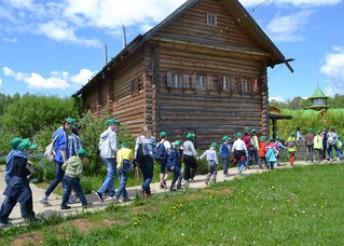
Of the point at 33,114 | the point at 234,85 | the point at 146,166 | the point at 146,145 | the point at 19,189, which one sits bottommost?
the point at 19,189

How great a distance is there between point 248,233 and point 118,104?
15055 mm

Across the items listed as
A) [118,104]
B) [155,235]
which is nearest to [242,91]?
[118,104]

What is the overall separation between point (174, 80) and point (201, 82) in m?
1.54

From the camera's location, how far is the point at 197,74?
1806cm

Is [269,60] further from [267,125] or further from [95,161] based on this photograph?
[95,161]

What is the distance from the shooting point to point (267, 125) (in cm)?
2020

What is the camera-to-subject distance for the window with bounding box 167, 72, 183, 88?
17.1m

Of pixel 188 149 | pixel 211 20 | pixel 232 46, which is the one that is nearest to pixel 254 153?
pixel 232 46

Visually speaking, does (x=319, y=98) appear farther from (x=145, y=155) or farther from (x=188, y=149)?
(x=145, y=155)

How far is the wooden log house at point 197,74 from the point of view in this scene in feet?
54.7

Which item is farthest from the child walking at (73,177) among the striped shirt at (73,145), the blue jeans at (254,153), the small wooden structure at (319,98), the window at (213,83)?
the small wooden structure at (319,98)

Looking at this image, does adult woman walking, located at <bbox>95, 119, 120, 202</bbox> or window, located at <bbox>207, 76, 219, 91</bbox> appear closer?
adult woman walking, located at <bbox>95, 119, 120, 202</bbox>

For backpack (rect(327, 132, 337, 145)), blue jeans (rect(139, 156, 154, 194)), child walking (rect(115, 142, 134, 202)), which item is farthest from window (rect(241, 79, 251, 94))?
child walking (rect(115, 142, 134, 202))

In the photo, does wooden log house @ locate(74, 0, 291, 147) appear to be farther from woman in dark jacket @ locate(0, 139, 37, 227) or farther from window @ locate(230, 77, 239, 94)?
woman in dark jacket @ locate(0, 139, 37, 227)
